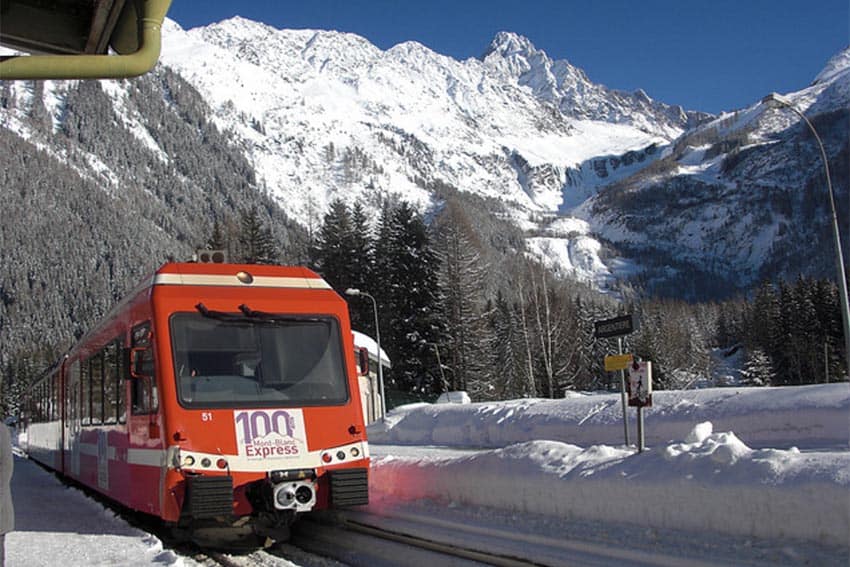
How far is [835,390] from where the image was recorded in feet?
58.1

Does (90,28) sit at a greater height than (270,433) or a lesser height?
greater

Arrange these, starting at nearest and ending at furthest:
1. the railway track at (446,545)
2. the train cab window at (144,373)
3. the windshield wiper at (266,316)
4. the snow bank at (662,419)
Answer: the railway track at (446,545), the train cab window at (144,373), the windshield wiper at (266,316), the snow bank at (662,419)

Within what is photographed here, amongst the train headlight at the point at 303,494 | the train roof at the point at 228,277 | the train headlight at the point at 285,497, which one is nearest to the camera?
the train headlight at the point at 285,497

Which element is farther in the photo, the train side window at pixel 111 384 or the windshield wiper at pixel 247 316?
the train side window at pixel 111 384

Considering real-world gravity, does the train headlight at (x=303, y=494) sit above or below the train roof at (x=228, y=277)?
below

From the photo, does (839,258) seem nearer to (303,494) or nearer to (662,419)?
(662,419)

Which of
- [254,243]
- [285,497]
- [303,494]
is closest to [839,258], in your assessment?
[303,494]

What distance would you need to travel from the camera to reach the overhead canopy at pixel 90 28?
4.91m

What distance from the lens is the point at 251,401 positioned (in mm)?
9969

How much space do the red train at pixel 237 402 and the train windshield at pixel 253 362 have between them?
13 millimetres

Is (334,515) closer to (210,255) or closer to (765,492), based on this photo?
(210,255)

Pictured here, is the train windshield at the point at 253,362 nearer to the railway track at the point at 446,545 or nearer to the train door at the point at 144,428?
the train door at the point at 144,428

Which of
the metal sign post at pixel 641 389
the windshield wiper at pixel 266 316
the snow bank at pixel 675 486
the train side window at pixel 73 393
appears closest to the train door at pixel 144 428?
the windshield wiper at pixel 266 316

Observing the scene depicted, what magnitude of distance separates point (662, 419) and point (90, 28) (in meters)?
18.1
